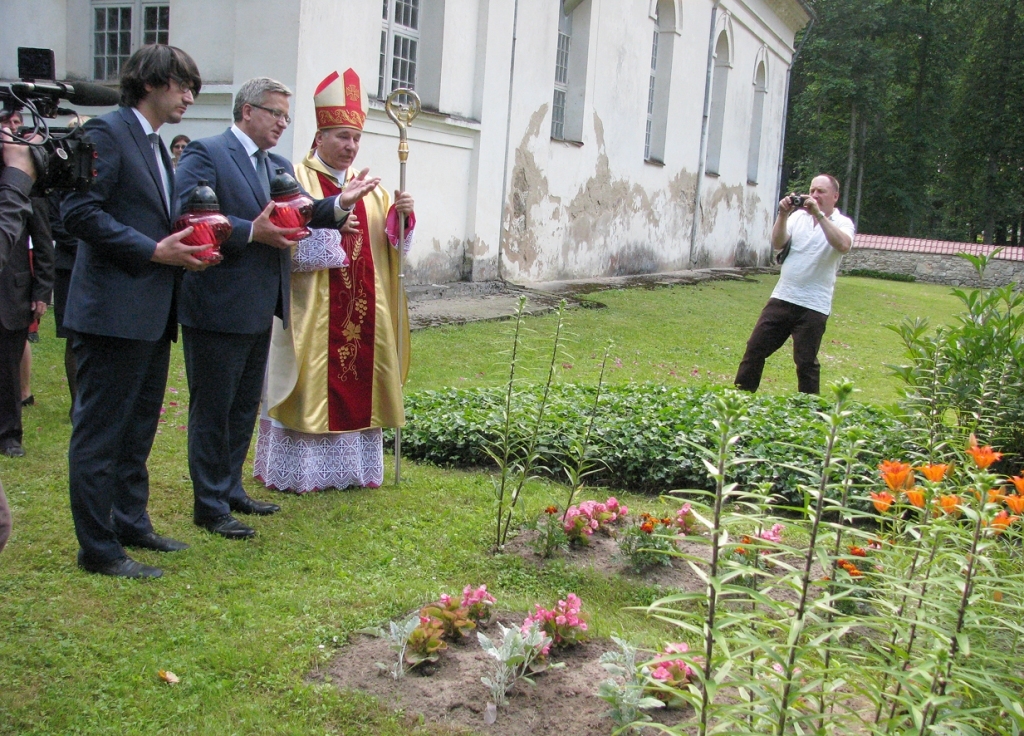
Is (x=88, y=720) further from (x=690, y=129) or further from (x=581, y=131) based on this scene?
(x=690, y=129)

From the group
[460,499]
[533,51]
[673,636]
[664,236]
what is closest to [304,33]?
[533,51]

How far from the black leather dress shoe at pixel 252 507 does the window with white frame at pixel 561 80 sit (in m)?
13.5

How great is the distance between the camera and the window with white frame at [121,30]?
11078 mm

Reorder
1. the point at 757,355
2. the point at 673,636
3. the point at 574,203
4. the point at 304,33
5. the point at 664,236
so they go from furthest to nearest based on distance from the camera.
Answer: the point at 664,236, the point at 574,203, the point at 304,33, the point at 757,355, the point at 673,636

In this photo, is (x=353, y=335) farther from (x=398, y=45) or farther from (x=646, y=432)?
(x=398, y=45)

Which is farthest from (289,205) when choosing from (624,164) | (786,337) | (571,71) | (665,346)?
(624,164)

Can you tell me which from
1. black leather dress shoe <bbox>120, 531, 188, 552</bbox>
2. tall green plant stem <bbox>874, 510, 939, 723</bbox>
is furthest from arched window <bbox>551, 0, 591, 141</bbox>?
tall green plant stem <bbox>874, 510, 939, 723</bbox>

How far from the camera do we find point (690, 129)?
907 inches

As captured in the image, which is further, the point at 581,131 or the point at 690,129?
the point at 690,129

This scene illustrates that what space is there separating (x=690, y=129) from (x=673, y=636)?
68.1 feet

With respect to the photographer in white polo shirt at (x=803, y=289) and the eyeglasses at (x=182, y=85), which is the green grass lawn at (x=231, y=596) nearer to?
the eyeglasses at (x=182, y=85)

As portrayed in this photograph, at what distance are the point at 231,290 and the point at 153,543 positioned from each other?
3.88 feet

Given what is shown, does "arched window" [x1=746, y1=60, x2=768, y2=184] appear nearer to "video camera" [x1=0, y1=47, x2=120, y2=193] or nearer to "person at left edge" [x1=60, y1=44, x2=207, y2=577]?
"person at left edge" [x1=60, y1=44, x2=207, y2=577]

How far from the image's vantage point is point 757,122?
29141 mm
